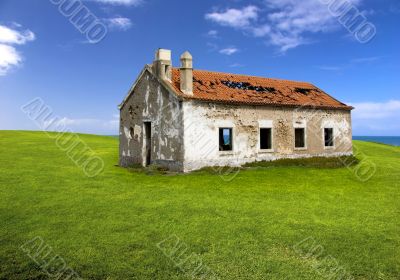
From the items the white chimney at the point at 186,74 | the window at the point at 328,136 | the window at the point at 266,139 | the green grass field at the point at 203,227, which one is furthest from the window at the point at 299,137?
the white chimney at the point at 186,74

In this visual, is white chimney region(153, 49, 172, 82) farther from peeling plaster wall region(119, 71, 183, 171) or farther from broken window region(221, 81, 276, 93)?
broken window region(221, 81, 276, 93)

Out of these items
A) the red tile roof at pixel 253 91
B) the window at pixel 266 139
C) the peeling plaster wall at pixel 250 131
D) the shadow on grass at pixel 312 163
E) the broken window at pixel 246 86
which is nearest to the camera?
the peeling plaster wall at pixel 250 131

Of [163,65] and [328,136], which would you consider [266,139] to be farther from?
[163,65]

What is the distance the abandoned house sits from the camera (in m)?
18.5

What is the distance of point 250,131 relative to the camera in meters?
20.5

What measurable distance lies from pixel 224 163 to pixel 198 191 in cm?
595

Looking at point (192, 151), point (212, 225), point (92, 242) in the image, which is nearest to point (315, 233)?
point (212, 225)

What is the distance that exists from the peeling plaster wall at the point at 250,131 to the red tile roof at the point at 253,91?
1.51ft

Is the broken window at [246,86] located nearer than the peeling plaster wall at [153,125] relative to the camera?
No

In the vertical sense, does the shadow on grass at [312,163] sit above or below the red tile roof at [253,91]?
below

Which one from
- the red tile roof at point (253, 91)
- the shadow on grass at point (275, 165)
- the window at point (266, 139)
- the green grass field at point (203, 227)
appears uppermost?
the red tile roof at point (253, 91)

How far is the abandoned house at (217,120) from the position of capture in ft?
60.8

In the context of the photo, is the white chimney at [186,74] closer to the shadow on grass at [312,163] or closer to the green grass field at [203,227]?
the green grass field at [203,227]

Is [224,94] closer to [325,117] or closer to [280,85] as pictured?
[280,85]
